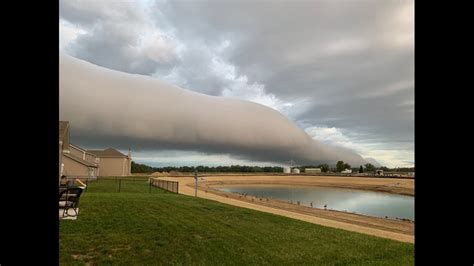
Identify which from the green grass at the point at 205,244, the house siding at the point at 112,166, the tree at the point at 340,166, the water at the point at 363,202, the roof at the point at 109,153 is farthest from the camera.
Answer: the tree at the point at 340,166

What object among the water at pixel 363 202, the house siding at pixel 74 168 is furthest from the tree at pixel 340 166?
the house siding at pixel 74 168

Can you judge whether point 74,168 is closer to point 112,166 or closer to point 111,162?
point 111,162

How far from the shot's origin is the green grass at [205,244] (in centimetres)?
614

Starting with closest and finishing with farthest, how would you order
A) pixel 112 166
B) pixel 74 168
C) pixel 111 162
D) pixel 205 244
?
pixel 205 244 → pixel 74 168 → pixel 111 162 → pixel 112 166

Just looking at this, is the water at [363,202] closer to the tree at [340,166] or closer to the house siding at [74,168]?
the house siding at [74,168]

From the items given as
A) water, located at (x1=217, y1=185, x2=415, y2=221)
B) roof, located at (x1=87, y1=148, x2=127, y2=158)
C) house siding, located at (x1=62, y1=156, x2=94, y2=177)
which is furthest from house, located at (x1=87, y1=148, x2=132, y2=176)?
house siding, located at (x1=62, y1=156, x2=94, y2=177)

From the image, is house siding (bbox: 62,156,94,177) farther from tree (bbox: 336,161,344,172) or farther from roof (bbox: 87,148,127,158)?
tree (bbox: 336,161,344,172)

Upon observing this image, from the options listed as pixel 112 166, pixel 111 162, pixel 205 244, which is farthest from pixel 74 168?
pixel 205 244

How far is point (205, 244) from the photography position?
23.9 feet
